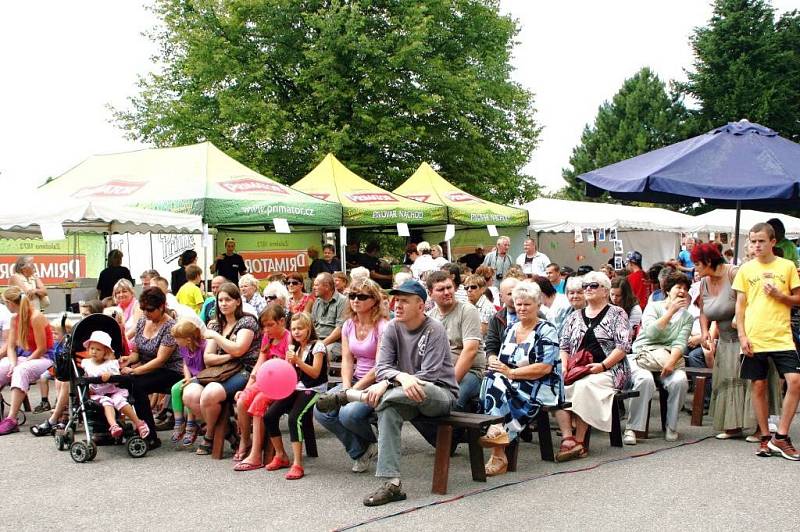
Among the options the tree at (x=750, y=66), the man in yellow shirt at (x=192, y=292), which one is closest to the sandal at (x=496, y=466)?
the man in yellow shirt at (x=192, y=292)

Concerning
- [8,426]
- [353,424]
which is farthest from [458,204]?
[353,424]

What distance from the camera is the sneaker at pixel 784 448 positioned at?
248 inches

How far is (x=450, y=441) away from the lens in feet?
18.6

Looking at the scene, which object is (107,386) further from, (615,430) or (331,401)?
(615,430)

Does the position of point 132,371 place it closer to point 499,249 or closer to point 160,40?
point 499,249

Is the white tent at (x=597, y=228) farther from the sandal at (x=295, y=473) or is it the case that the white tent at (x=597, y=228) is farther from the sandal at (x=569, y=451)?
the sandal at (x=295, y=473)

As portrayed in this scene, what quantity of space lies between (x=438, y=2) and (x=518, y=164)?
22.3ft

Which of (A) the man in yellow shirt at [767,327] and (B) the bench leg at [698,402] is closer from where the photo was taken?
(A) the man in yellow shirt at [767,327]

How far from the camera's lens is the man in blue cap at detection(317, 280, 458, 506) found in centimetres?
548

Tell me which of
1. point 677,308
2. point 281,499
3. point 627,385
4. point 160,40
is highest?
point 160,40

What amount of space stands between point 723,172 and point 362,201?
998 cm

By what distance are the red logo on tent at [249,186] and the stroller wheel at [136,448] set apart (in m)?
7.78

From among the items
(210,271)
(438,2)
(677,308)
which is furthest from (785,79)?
(677,308)

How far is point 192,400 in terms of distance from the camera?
7.02 meters
